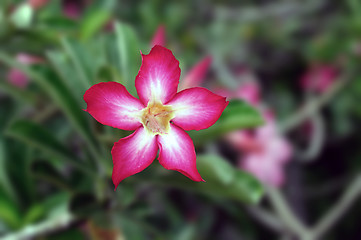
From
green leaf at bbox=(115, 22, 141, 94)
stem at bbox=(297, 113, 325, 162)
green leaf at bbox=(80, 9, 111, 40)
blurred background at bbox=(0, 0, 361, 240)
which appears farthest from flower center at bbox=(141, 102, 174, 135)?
stem at bbox=(297, 113, 325, 162)

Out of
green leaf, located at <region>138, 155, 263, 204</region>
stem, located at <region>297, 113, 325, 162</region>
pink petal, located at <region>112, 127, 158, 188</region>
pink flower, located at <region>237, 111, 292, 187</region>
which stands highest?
stem, located at <region>297, 113, 325, 162</region>

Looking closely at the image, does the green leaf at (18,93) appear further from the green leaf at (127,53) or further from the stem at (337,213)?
the stem at (337,213)

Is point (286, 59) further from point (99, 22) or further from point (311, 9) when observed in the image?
point (99, 22)

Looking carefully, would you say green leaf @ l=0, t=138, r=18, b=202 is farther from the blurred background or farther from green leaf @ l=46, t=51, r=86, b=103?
green leaf @ l=46, t=51, r=86, b=103

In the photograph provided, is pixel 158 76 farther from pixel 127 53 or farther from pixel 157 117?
pixel 127 53

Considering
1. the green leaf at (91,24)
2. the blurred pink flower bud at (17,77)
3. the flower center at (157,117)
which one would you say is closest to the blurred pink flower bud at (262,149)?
the green leaf at (91,24)

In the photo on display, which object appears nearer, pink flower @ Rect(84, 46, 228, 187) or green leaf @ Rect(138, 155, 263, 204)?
pink flower @ Rect(84, 46, 228, 187)
